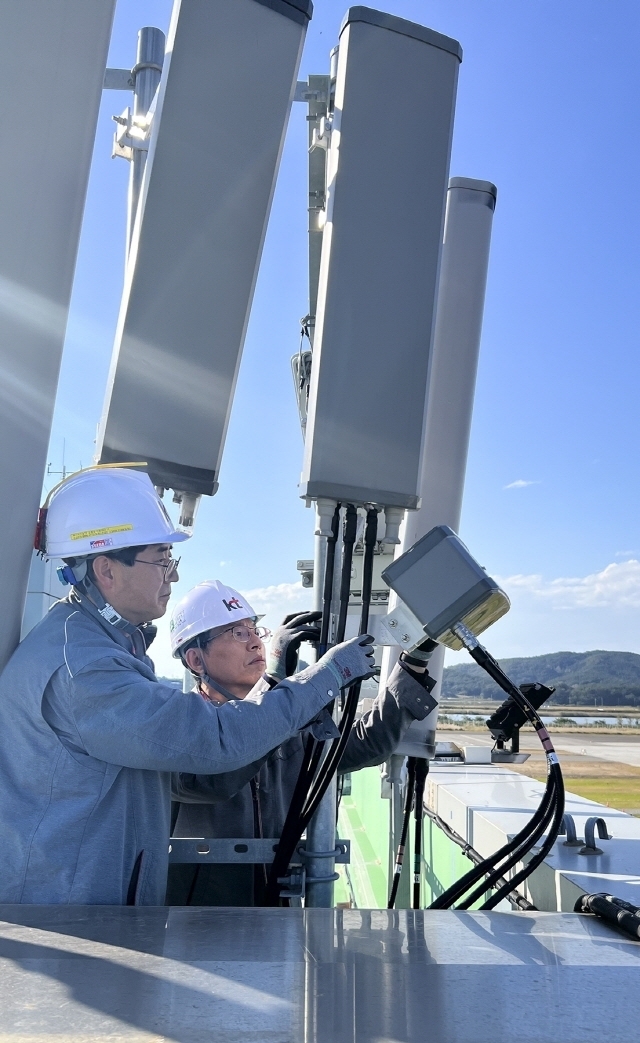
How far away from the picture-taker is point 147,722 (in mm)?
1591

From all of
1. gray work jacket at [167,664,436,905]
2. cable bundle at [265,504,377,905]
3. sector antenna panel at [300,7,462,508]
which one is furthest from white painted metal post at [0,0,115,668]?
gray work jacket at [167,664,436,905]

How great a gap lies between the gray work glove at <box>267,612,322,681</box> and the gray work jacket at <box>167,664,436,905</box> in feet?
0.83

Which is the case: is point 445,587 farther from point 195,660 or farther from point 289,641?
point 195,660

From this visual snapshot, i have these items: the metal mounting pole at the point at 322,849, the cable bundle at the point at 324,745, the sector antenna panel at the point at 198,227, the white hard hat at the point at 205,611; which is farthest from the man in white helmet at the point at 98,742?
the white hard hat at the point at 205,611

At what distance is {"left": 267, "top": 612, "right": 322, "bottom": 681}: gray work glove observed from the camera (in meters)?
2.23

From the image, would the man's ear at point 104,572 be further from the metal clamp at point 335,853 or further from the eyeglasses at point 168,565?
the metal clamp at point 335,853

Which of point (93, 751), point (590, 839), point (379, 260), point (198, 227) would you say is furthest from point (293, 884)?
point (198, 227)

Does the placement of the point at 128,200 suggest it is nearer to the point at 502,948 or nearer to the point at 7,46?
the point at 7,46

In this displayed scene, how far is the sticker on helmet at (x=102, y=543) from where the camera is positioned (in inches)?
73.5

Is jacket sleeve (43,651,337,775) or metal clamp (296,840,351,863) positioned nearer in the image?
jacket sleeve (43,651,337,775)

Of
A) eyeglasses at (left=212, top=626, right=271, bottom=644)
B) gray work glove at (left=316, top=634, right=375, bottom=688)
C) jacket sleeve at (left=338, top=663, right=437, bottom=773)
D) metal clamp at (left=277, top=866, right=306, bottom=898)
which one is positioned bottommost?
metal clamp at (left=277, top=866, right=306, bottom=898)

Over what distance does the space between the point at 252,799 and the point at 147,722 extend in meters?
0.97

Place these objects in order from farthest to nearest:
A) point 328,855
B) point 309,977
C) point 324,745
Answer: point 324,745
point 328,855
point 309,977

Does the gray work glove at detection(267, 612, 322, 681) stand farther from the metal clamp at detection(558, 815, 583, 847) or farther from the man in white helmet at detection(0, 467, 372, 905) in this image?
the metal clamp at detection(558, 815, 583, 847)
